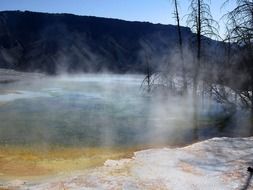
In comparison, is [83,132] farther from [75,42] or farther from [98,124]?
[75,42]

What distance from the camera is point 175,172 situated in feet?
30.9

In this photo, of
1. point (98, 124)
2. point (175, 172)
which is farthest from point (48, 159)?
point (98, 124)

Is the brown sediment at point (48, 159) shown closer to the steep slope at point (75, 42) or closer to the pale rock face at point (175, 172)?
the pale rock face at point (175, 172)

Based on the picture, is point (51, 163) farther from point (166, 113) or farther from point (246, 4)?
point (166, 113)

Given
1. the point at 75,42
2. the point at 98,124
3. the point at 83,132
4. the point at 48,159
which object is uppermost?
the point at 75,42

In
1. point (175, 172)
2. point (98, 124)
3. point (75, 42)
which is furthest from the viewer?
point (75, 42)

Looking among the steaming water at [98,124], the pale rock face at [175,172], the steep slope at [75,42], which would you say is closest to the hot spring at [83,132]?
the steaming water at [98,124]

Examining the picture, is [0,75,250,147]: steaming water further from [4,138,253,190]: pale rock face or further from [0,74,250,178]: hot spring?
[4,138,253,190]: pale rock face

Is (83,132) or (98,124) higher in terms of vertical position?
(98,124)

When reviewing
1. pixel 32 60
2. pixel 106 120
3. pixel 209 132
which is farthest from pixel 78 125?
pixel 32 60

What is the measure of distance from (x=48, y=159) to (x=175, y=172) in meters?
4.71

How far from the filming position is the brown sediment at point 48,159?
36.0 feet

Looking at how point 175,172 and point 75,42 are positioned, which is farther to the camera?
point 75,42

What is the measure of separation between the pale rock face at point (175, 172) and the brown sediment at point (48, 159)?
3.93 ft
